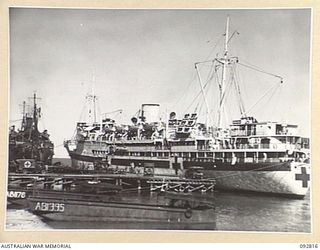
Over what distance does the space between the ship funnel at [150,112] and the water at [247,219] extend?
0.20 m

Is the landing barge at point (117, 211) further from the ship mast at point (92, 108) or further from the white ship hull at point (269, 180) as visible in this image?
the ship mast at point (92, 108)

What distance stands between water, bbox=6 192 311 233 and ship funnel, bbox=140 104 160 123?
20 centimetres

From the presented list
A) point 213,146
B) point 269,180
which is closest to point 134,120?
point 213,146

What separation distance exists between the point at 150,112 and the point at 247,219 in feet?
0.88

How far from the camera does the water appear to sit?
116 cm

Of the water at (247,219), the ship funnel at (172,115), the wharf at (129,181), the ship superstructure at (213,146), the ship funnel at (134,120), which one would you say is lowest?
the water at (247,219)

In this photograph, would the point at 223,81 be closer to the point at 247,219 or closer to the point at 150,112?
the point at 150,112

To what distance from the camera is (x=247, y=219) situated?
117cm

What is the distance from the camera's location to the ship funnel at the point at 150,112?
1185mm

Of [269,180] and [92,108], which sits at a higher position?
[92,108]

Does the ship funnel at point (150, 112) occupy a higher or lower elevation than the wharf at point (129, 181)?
higher

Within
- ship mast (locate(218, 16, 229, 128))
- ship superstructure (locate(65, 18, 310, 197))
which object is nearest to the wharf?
ship superstructure (locate(65, 18, 310, 197))

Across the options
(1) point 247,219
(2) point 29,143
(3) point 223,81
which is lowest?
(1) point 247,219

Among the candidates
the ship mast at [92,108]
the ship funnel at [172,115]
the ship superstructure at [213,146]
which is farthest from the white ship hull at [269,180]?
the ship mast at [92,108]
